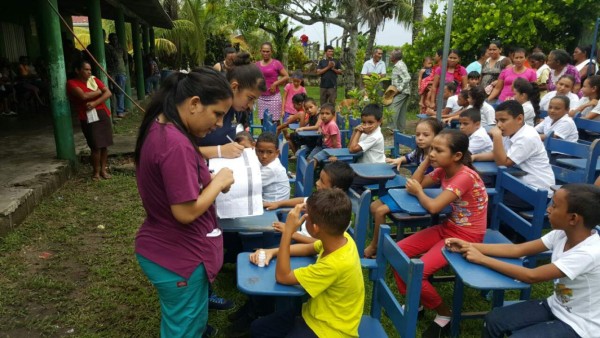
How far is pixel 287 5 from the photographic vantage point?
13.5 metres

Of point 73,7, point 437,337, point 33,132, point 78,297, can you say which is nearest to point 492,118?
point 437,337

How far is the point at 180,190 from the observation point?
1.66 meters

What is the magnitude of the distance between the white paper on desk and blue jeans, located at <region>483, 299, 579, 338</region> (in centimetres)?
136

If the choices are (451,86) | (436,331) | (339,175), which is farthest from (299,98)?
(436,331)

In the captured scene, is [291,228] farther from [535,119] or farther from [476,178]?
[535,119]

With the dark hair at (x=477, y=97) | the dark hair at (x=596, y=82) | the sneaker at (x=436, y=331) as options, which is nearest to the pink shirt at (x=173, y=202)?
the sneaker at (x=436, y=331)

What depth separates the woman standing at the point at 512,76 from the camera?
6652 millimetres

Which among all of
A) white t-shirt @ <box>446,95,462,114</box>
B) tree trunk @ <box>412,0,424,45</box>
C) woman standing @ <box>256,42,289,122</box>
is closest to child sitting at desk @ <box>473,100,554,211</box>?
white t-shirt @ <box>446,95,462,114</box>

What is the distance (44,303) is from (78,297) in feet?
0.70

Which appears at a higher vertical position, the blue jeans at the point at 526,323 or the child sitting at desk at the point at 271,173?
the child sitting at desk at the point at 271,173

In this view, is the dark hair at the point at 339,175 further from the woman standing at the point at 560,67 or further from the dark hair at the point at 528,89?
the woman standing at the point at 560,67

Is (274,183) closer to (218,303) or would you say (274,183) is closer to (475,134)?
(218,303)

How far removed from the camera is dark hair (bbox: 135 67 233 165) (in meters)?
1.75

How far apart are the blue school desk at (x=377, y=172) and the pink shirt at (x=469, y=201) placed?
0.88 meters
